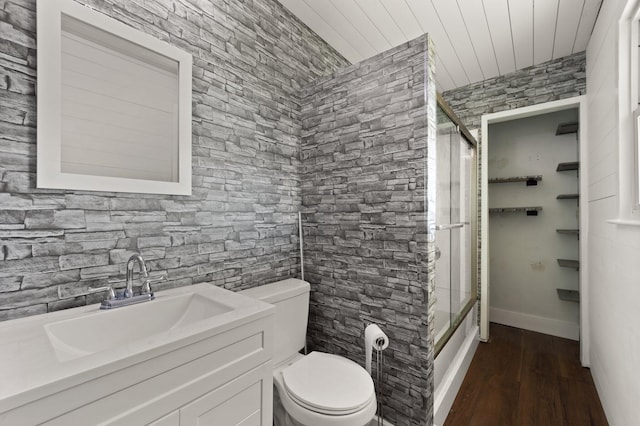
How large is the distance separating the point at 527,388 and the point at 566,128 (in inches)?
97.2

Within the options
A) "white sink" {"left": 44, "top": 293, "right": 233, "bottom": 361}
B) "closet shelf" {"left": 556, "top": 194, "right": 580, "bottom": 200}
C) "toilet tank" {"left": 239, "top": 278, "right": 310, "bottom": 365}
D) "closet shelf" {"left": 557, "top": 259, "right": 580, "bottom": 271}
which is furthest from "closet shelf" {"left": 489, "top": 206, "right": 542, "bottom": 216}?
"white sink" {"left": 44, "top": 293, "right": 233, "bottom": 361}

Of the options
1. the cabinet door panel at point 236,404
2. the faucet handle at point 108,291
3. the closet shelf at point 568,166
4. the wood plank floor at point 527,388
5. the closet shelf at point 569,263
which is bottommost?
the wood plank floor at point 527,388

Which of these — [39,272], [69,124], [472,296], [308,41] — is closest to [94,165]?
[69,124]

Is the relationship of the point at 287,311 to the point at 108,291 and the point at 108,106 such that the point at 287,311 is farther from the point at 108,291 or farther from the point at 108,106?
the point at 108,106

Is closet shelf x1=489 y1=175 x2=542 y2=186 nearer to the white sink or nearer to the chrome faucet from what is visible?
the white sink

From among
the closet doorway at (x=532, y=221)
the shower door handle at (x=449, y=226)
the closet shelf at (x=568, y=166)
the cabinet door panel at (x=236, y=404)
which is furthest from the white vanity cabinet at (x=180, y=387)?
the closet shelf at (x=568, y=166)

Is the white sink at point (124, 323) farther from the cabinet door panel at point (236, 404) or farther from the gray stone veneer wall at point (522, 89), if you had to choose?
the gray stone veneer wall at point (522, 89)

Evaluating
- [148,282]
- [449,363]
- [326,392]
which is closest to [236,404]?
[326,392]

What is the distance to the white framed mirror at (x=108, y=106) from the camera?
1.01m

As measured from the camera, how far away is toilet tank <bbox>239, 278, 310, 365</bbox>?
154 centimetres

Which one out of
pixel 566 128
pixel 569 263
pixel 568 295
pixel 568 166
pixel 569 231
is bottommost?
pixel 568 295

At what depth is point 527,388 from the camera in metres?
2.05

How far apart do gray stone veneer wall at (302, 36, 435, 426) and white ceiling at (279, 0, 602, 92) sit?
55 cm

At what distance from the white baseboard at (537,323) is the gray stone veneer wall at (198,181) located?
110 inches
